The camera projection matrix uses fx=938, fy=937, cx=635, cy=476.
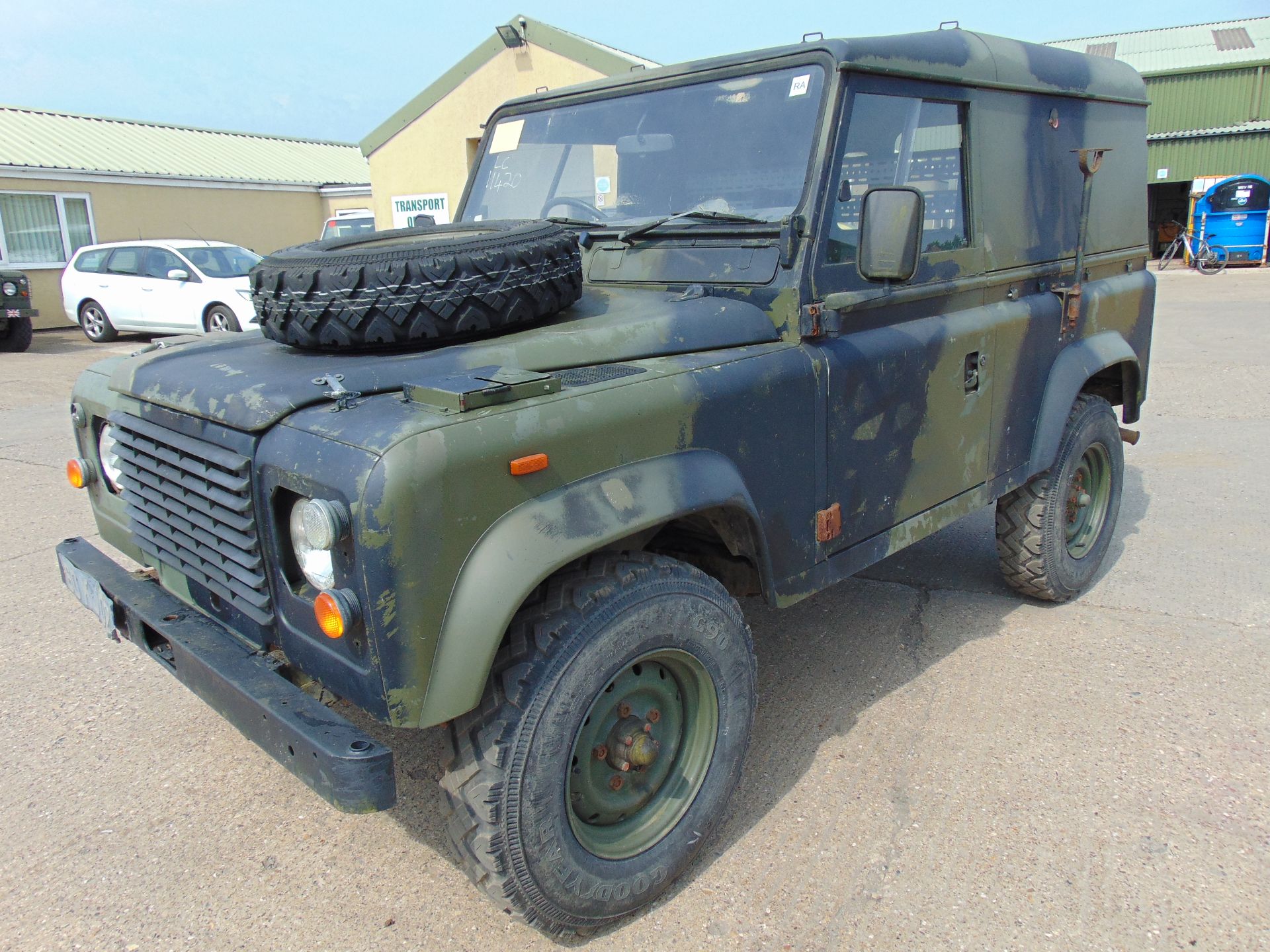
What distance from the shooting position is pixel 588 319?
2.76 meters

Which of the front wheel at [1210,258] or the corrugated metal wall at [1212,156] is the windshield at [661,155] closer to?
the front wheel at [1210,258]

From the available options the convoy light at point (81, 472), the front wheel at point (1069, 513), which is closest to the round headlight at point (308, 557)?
the convoy light at point (81, 472)

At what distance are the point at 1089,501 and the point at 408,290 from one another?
3.52 m

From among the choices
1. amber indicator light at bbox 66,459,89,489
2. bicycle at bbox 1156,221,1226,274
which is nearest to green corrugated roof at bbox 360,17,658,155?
amber indicator light at bbox 66,459,89,489

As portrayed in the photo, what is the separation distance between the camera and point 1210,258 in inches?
854

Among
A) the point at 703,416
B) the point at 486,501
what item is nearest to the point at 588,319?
the point at 703,416

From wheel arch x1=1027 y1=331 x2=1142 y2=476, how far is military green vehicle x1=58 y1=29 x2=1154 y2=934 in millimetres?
24

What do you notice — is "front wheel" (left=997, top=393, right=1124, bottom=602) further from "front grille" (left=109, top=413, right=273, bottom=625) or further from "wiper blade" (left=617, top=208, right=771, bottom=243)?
"front grille" (left=109, top=413, right=273, bottom=625)

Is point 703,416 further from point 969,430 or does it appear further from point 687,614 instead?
point 969,430

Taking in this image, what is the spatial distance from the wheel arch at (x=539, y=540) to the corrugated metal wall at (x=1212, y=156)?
27.0 m

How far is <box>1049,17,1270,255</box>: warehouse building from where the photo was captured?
23.8 metres

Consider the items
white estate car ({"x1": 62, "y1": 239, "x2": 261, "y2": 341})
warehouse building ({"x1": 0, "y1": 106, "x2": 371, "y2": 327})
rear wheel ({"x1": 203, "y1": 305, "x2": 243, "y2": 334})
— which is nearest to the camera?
rear wheel ({"x1": 203, "y1": 305, "x2": 243, "y2": 334})

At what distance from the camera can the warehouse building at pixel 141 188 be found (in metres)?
18.0

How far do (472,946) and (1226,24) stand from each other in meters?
35.6
